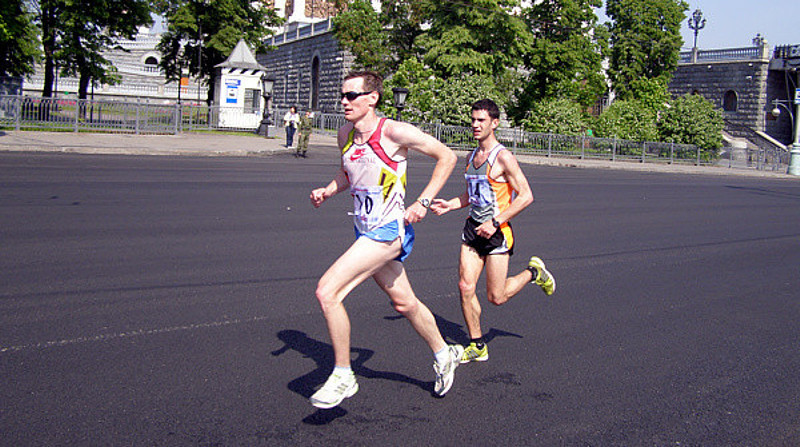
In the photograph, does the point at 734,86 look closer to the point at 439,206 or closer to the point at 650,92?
the point at 650,92

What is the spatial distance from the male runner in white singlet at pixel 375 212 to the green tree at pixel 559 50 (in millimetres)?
40997

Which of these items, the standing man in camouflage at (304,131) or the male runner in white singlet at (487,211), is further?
the standing man in camouflage at (304,131)

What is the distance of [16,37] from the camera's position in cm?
3219

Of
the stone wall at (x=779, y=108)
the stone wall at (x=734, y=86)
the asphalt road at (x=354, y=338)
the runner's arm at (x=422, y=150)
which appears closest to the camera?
the asphalt road at (x=354, y=338)

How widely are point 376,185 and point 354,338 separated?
174 centimetres

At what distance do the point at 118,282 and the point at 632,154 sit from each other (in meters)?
37.5

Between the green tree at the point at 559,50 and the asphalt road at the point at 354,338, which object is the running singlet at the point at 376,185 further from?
the green tree at the point at 559,50

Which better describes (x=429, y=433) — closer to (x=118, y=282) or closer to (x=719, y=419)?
(x=719, y=419)

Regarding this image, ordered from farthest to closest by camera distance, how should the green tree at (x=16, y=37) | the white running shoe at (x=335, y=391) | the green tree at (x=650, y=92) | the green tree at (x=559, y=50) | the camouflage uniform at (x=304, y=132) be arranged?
1. the green tree at (x=650, y=92)
2. the green tree at (x=559, y=50)
3. the green tree at (x=16, y=37)
4. the camouflage uniform at (x=304, y=132)
5. the white running shoe at (x=335, y=391)

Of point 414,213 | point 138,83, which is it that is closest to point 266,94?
point 414,213

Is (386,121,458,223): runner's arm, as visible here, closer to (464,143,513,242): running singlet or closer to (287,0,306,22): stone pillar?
(464,143,513,242): running singlet

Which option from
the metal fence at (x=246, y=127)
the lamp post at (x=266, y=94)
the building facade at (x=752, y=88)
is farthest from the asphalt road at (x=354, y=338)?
the building facade at (x=752, y=88)

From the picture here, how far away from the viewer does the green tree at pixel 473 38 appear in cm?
4084

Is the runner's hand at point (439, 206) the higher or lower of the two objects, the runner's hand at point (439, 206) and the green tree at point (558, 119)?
the lower
